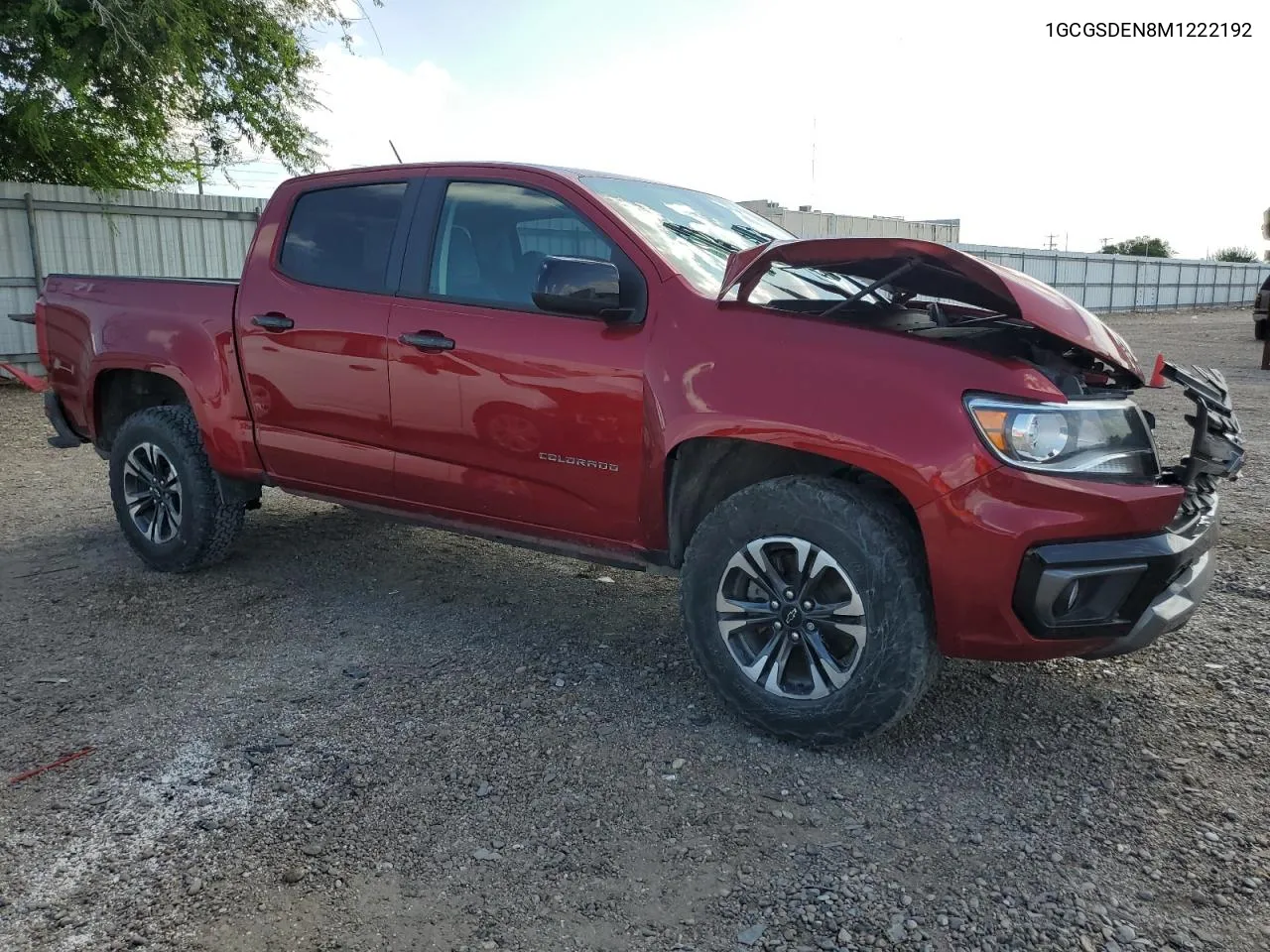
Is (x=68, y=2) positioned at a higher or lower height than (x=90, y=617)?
higher

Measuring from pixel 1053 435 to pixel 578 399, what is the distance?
1547 millimetres

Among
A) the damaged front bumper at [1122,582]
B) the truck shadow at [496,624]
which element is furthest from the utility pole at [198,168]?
the damaged front bumper at [1122,582]

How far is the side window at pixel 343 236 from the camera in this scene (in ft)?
14.0

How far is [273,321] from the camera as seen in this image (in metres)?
4.45

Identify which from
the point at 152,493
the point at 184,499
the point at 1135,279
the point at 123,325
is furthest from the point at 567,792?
the point at 1135,279

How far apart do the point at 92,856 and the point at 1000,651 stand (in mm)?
2557

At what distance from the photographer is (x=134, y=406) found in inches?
215

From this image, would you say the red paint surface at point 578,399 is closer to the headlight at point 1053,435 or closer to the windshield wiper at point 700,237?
the headlight at point 1053,435

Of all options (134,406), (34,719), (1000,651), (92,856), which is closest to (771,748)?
(1000,651)

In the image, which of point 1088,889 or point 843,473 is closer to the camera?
point 1088,889

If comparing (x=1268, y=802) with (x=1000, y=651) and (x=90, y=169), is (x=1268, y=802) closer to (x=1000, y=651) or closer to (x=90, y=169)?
(x=1000, y=651)

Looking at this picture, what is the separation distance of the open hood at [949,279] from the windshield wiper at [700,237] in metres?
0.56

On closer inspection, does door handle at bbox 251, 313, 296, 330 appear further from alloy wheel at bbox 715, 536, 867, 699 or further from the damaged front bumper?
the damaged front bumper

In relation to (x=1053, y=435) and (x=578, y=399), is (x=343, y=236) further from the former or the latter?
(x=1053, y=435)
